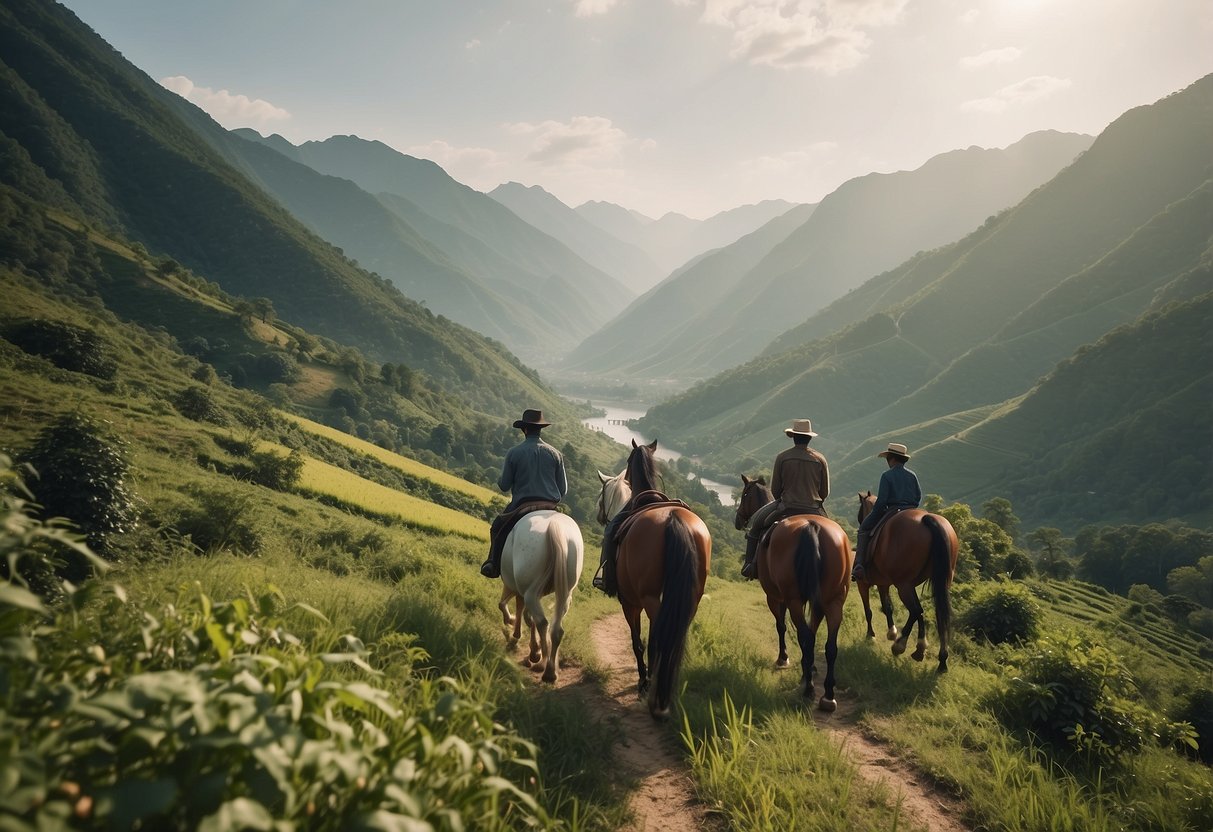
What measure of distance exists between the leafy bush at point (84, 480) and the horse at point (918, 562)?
1109cm

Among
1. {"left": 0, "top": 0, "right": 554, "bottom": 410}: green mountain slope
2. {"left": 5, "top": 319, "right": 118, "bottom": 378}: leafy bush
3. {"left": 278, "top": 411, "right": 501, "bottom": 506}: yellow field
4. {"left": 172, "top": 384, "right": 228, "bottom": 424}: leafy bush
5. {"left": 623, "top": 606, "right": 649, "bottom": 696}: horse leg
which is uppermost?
{"left": 0, "top": 0, "right": 554, "bottom": 410}: green mountain slope

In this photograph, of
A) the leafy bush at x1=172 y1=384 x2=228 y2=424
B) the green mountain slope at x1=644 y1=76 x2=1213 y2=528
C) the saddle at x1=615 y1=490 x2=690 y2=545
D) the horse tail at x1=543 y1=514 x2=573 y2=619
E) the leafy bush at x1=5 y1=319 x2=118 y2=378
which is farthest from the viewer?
the green mountain slope at x1=644 y1=76 x2=1213 y2=528

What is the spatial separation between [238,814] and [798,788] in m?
4.27

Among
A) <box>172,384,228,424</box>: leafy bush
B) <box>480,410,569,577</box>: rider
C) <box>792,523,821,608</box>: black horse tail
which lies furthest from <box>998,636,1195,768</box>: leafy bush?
<box>172,384,228,424</box>: leafy bush

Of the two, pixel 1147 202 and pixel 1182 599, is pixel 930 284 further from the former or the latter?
pixel 1182 599

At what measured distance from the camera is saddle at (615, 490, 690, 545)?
7.23m

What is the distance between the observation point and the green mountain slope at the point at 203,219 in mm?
118562

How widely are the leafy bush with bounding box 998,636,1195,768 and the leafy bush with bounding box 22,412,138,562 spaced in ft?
36.9

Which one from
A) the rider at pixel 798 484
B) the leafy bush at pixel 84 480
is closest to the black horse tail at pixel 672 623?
the rider at pixel 798 484

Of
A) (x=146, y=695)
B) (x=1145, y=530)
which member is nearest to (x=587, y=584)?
(x=146, y=695)

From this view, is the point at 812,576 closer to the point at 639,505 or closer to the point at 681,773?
the point at 639,505

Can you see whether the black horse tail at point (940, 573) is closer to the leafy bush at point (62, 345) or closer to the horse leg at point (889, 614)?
the horse leg at point (889, 614)

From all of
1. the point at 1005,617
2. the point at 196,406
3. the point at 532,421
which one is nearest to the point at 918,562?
the point at 1005,617

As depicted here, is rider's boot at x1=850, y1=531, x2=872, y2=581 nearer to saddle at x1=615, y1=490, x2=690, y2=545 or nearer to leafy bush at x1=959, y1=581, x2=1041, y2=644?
leafy bush at x1=959, y1=581, x2=1041, y2=644
